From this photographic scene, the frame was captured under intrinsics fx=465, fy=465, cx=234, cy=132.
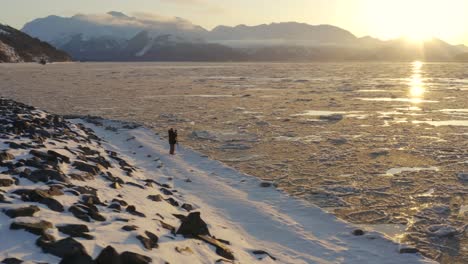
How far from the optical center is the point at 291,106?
96.8 feet

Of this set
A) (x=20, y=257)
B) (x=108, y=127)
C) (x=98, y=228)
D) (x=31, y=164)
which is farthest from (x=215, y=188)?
(x=108, y=127)

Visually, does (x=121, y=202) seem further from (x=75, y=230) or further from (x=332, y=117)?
(x=332, y=117)

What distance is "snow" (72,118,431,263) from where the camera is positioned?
26.3ft

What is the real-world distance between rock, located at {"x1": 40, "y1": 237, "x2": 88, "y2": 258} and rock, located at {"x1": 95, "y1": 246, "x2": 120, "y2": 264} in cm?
18

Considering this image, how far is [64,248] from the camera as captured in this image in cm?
567

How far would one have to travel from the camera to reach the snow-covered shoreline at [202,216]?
6.48m

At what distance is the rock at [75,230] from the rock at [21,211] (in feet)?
1.94

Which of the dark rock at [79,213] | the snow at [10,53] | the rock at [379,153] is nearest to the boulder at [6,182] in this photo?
the dark rock at [79,213]

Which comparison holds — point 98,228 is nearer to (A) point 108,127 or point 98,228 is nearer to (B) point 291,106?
(A) point 108,127

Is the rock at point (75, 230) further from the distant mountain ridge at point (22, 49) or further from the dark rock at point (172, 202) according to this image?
the distant mountain ridge at point (22, 49)

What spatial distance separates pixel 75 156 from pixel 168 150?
5125 millimetres

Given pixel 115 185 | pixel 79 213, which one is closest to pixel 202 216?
pixel 115 185

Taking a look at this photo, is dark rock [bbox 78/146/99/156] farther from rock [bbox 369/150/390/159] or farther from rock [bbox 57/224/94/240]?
rock [bbox 369/150/390/159]

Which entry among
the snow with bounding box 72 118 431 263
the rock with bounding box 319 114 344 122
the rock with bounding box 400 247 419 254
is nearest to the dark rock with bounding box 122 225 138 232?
the snow with bounding box 72 118 431 263
